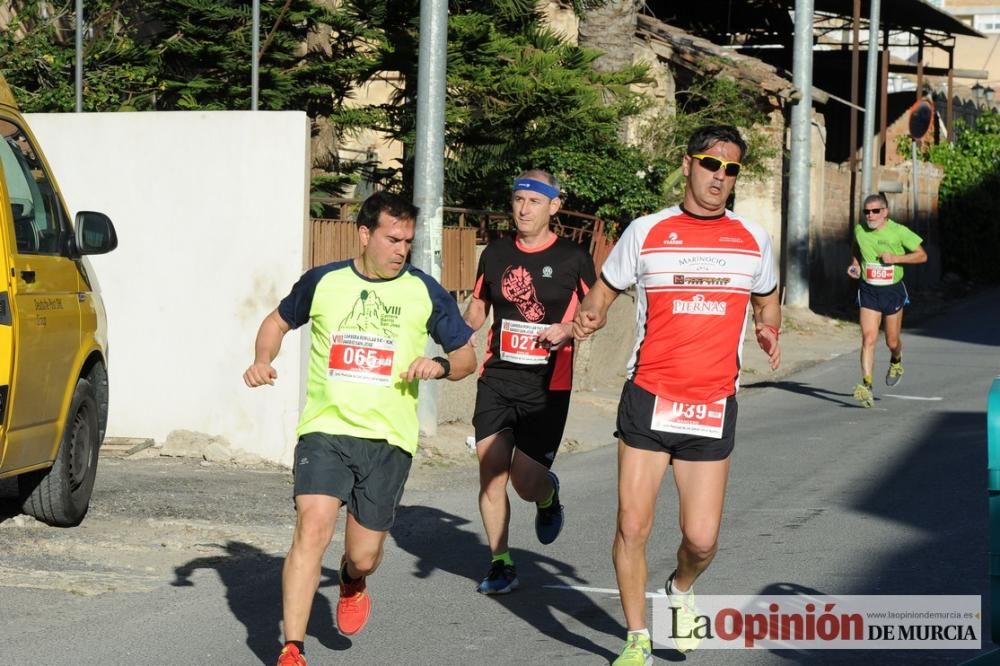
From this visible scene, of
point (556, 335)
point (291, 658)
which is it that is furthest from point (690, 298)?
point (291, 658)

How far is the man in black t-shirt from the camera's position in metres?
7.36

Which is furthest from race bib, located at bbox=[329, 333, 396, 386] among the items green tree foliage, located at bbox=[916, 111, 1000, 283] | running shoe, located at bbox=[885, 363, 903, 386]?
green tree foliage, located at bbox=[916, 111, 1000, 283]

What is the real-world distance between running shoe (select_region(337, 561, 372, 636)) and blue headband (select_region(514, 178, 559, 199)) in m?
2.24

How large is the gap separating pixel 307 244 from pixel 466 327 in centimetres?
528

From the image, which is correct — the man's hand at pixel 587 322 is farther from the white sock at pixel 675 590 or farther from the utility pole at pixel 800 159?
the utility pole at pixel 800 159

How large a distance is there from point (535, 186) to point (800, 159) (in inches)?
764

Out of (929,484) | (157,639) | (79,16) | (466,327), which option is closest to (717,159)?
(466,327)

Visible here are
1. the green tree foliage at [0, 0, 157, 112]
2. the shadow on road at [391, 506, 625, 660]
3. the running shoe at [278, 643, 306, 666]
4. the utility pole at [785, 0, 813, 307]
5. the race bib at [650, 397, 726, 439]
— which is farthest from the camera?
the utility pole at [785, 0, 813, 307]

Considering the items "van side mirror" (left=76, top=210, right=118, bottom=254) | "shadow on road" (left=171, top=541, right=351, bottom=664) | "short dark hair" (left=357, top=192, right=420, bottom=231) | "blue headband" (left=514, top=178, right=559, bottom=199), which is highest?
"blue headband" (left=514, top=178, right=559, bottom=199)

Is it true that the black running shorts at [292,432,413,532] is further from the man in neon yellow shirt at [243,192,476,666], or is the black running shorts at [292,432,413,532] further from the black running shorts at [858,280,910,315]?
the black running shorts at [858,280,910,315]

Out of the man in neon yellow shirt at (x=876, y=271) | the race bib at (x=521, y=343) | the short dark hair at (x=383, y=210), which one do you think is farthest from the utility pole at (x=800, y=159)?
the short dark hair at (x=383, y=210)

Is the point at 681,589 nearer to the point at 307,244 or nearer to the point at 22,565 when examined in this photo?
the point at 22,565

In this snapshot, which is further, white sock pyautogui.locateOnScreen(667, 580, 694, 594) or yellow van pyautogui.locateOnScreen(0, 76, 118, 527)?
yellow van pyautogui.locateOnScreen(0, 76, 118, 527)

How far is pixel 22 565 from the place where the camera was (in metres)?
7.68
